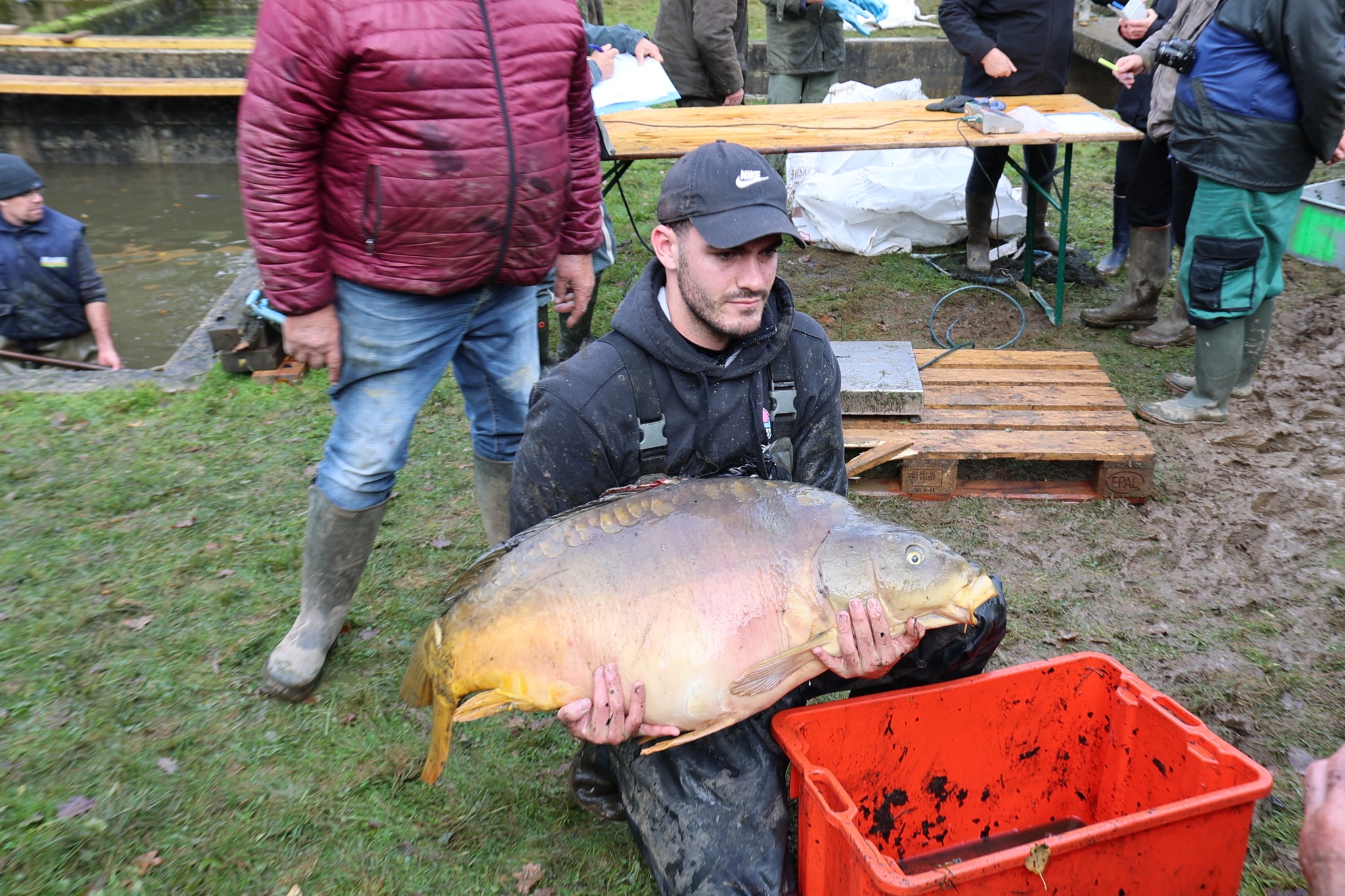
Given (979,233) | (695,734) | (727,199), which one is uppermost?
(727,199)

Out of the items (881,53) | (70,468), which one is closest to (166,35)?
(881,53)

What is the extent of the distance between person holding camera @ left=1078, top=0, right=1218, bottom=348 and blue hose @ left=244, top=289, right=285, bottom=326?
5057mm

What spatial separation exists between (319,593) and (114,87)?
1037 centimetres

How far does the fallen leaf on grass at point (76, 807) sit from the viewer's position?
280cm

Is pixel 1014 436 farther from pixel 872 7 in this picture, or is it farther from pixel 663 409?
pixel 872 7

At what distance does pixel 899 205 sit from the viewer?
7758 millimetres

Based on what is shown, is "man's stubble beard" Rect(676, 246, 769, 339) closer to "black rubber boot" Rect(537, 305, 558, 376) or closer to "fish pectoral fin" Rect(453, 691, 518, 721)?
"fish pectoral fin" Rect(453, 691, 518, 721)

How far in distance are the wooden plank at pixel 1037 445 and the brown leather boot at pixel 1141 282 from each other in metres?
2.10

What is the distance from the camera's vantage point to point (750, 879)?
2.38 metres

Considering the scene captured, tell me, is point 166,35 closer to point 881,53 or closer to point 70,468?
point 881,53

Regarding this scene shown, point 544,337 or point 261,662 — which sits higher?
point 544,337

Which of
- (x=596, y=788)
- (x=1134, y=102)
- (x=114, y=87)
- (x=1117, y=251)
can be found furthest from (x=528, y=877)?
(x=114, y=87)

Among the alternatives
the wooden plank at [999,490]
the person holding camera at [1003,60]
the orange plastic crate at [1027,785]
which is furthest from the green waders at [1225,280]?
the orange plastic crate at [1027,785]

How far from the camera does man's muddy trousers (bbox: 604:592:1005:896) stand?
2.39 metres
